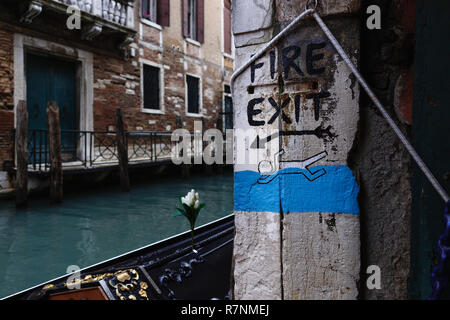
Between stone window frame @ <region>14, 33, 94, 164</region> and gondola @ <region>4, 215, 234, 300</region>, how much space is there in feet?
19.8

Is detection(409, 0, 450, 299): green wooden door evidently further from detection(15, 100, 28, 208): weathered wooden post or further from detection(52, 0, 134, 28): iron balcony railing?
detection(52, 0, 134, 28): iron balcony railing

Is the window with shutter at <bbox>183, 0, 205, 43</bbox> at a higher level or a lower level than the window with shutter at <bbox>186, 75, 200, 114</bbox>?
higher

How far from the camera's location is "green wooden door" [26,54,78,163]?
7.14 metres

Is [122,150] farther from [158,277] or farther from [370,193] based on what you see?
[370,193]

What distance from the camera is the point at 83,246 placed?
4.27 metres

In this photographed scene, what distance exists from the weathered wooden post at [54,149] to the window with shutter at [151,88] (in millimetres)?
3733

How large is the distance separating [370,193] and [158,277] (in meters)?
1.10

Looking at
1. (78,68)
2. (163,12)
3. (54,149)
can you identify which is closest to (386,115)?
(54,149)

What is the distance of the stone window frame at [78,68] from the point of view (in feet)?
21.8

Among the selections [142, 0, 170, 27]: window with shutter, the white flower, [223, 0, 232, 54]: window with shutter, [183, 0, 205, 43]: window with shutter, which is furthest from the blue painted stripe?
[223, 0, 232, 54]: window with shutter

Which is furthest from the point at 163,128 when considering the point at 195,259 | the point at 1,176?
the point at 195,259

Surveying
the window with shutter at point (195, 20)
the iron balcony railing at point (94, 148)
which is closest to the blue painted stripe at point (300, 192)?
the iron balcony railing at point (94, 148)

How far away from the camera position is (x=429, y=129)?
1.01 metres
